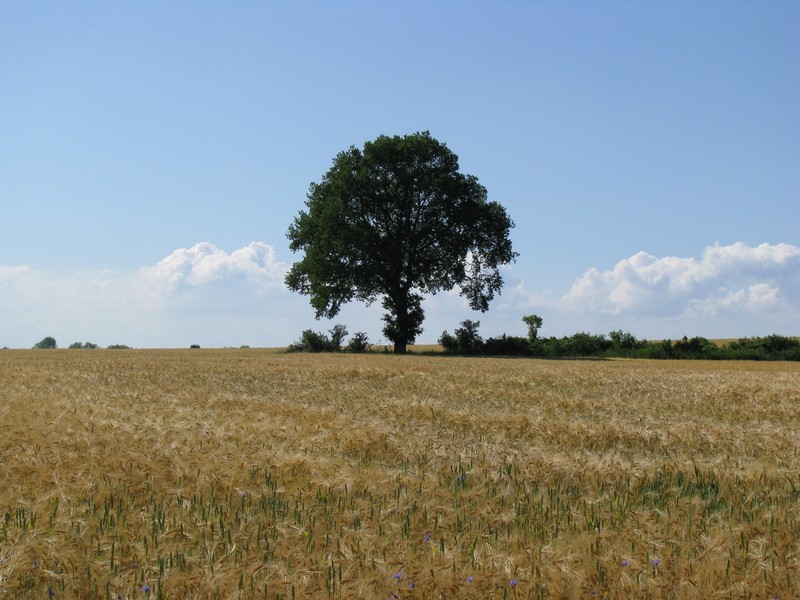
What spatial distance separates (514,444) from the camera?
9.52 m

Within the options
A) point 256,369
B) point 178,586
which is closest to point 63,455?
point 178,586

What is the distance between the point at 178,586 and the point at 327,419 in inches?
273

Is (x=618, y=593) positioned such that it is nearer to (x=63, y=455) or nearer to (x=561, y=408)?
(x=63, y=455)

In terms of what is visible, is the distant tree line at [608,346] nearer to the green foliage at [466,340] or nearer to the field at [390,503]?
the green foliage at [466,340]

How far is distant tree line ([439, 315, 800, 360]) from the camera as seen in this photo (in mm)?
44625

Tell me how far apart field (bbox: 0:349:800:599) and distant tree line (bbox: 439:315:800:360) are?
113 ft

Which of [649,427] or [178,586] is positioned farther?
[649,427]

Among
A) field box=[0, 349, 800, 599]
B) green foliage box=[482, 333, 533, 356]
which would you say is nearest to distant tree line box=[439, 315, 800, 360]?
green foliage box=[482, 333, 533, 356]

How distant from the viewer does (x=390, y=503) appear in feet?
19.9

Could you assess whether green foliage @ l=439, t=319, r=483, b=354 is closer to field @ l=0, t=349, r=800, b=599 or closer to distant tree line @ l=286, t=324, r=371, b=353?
distant tree line @ l=286, t=324, r=371, b=353

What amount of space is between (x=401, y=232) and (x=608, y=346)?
17425 mm

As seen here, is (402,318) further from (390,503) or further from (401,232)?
(390,503)

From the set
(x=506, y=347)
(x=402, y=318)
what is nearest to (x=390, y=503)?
(x=402, y=318)

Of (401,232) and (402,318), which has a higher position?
(401,232)
